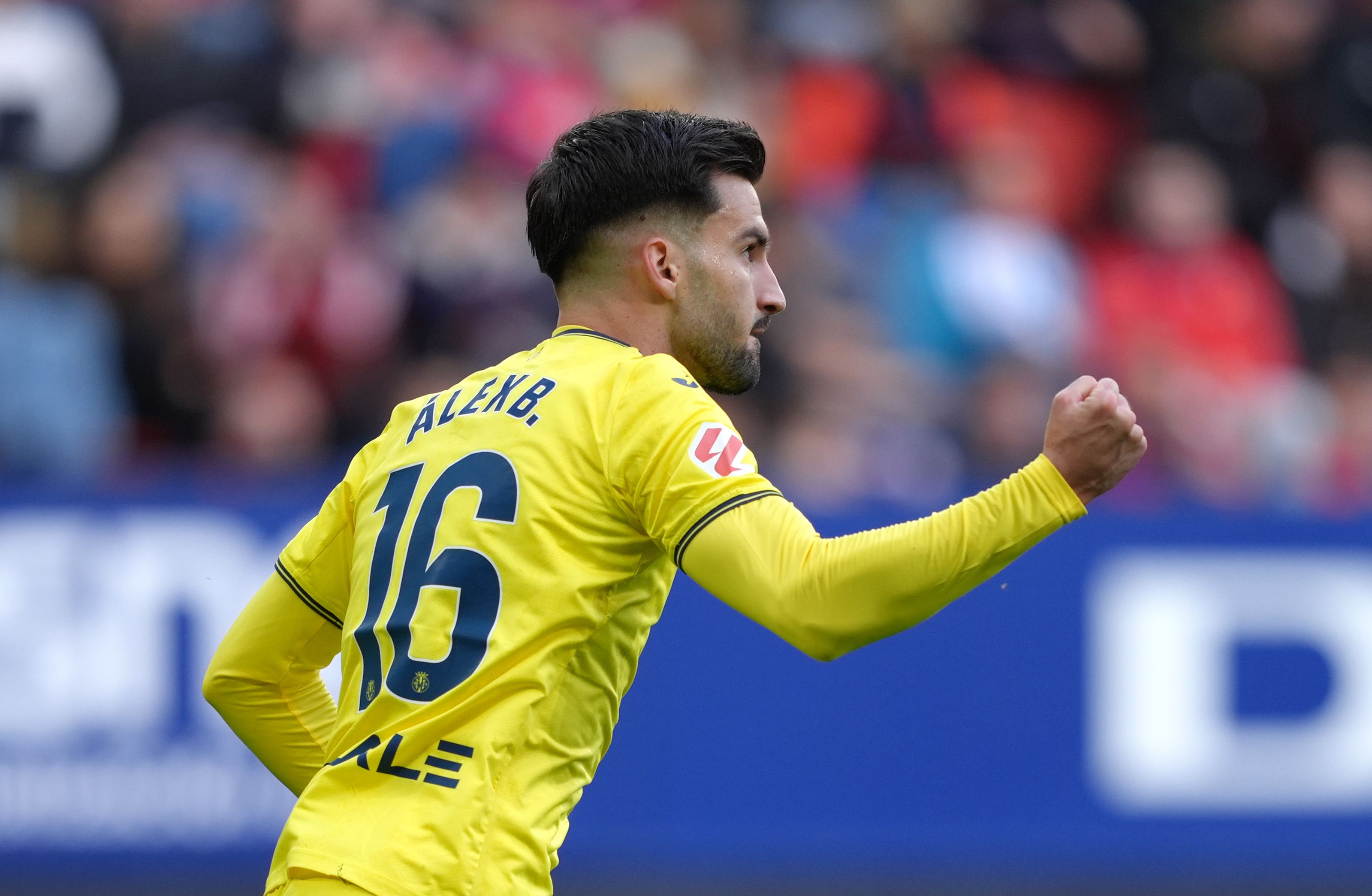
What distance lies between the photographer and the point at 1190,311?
31.8 feet

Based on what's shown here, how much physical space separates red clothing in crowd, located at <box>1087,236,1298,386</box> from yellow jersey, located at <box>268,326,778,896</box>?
21.2 ft

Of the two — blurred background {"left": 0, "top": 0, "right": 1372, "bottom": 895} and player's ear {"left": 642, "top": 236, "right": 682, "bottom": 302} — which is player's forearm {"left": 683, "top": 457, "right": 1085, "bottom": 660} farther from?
blurred background {"left": 0, "top": 0, "right": 1372, "bottom": 895}

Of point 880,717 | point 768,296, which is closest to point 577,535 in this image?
point 768,296

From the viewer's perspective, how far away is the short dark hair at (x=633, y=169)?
3588 millimetres

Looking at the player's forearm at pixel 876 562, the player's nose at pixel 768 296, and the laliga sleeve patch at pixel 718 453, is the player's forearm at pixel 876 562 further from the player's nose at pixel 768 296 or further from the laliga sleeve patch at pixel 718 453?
the player's nose at pixel 768 296

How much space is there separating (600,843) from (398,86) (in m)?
4.25

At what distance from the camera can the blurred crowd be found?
28.0 feet

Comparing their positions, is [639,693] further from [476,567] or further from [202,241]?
[476,567]

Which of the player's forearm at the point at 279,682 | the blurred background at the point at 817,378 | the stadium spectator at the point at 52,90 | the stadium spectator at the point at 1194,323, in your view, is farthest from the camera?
the stadium spectator at the point at 52,90

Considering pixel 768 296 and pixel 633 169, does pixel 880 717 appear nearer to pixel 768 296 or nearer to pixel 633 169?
pixel 768 296

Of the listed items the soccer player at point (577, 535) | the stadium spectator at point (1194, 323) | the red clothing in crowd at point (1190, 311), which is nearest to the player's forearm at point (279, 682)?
the soccer player at point (577, 535)

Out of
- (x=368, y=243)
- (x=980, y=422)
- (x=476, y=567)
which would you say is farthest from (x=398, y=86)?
(x=476, y=567)

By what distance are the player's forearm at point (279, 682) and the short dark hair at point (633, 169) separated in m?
0.95

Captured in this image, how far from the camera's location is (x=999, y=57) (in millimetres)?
10898
